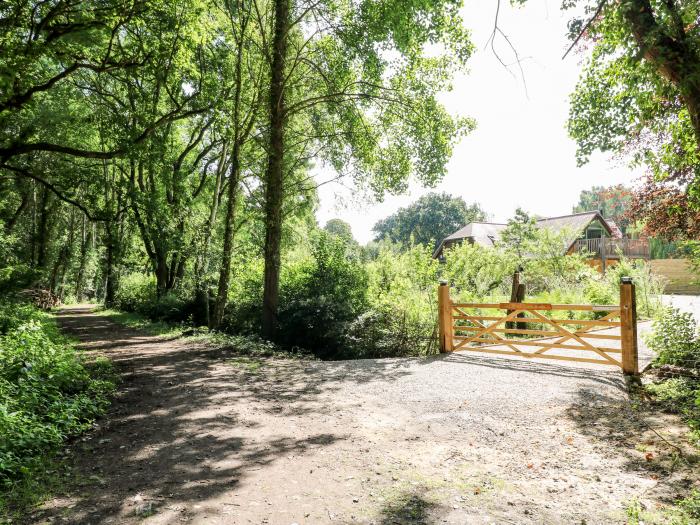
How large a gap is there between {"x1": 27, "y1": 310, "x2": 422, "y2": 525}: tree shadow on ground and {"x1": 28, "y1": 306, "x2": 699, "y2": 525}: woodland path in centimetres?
2

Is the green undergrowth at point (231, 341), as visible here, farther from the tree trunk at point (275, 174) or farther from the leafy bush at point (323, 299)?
the tree trunk at point (275, 174)

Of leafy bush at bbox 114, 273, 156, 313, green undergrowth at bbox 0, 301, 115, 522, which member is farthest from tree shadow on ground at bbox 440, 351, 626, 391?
leafy bush at bbox 114, 273, 156, 313

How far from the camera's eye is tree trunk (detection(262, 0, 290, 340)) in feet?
38.6

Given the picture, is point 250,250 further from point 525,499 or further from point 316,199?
point 525,499

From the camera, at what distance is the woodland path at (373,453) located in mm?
3303

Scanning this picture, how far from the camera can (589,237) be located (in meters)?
35.1

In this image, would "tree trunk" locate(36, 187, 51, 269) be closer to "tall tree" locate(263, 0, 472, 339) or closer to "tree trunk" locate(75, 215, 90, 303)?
"tree trunk" locate(75, 215, 90, 303)

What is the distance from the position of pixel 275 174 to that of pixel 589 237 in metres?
31.7

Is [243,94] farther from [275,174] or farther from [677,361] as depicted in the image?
[677,361]

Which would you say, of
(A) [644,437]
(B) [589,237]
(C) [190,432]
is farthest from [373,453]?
(B) [589,237]

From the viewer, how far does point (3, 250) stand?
1461cm

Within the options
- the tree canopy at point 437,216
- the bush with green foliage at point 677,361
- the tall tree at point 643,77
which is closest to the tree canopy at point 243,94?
the tall tree at point 643,77

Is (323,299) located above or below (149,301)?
above

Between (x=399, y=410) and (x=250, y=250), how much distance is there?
11748 millimetres
